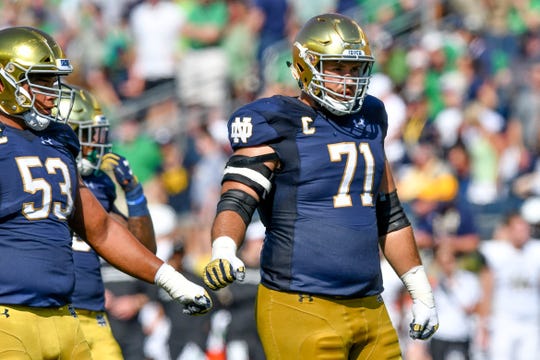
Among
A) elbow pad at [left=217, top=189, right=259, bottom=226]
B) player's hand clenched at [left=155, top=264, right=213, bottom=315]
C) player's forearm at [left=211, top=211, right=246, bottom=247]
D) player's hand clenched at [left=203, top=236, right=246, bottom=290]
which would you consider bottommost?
player's hand clenched at [left=155, top=264, right=213, bottom=315]

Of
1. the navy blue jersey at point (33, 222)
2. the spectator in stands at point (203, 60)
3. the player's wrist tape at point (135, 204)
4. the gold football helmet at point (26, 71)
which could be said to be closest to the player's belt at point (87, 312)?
the player's wrist tape at point (135, 204)

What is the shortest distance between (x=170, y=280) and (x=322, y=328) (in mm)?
707

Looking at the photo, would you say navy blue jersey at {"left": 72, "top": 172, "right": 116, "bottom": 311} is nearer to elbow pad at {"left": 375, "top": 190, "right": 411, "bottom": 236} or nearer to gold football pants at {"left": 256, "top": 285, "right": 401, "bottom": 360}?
gold football pants at {"left": 256, "top": 285, "right": 401, "bottom": 360}

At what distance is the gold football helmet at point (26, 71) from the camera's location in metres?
5.09

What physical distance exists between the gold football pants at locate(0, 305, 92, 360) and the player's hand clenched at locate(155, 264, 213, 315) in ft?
1.41

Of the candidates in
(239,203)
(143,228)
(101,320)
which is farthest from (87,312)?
(239,203)

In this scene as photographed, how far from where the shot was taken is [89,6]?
15648 mm

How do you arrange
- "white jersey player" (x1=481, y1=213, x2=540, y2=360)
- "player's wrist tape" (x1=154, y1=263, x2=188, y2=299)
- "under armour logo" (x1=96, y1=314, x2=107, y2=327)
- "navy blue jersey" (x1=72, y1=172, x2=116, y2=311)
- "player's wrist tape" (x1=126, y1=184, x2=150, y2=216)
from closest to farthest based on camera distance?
1. "player's wrist tape" (x1=154, y1=263, x2=188, y2=299)
2. "navy blue jersey" (x1=72, y1=172, x2=116, y2=311)
3. "under armour logo" (x1=96, y1=314, x2=107, y2=327)
4. "player's wrist tape" (x1=126, y1=184, x2=150, y2=216)
5. "white jersey player" (x1=481, y1=213, x2=540, y2=360)

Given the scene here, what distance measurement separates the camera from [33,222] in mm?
4973

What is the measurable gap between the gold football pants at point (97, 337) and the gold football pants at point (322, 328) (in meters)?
1.39

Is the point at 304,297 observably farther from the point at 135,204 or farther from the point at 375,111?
the point at 135,204

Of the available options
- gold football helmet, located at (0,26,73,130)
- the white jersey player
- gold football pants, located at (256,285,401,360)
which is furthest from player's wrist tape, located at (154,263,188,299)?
the white jersey player

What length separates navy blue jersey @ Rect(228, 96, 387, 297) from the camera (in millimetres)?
5438

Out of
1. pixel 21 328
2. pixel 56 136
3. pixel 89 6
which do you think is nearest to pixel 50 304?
pixel 21 328
